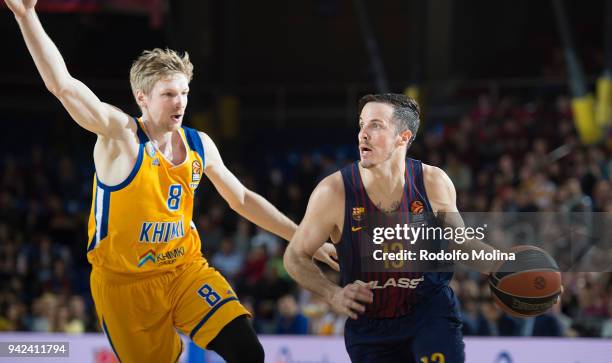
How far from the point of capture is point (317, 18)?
2150cm

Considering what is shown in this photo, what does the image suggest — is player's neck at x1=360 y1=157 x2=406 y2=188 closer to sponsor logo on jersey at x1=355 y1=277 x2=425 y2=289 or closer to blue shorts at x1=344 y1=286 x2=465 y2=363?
sponsor logo on jersey at x1=355 y1=277 x2=425 y2=289

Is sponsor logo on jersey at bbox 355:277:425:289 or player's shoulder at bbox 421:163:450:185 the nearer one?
sponsor logo on jersey at bbox 355:277:425:289

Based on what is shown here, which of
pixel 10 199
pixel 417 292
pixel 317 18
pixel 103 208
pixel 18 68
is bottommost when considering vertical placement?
pixel 417 292

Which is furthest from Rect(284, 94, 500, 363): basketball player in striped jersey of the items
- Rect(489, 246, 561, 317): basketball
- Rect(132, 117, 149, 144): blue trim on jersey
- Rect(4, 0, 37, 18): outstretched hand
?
Rect(4, 0, 37, 18): outstretched hand

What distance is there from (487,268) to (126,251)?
1905 millimetres

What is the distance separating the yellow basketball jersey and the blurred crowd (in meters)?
5.03

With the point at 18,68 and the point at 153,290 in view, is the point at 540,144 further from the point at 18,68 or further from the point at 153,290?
the point at 18,68

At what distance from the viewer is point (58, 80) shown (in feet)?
14.9

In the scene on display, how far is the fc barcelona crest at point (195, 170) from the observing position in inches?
191

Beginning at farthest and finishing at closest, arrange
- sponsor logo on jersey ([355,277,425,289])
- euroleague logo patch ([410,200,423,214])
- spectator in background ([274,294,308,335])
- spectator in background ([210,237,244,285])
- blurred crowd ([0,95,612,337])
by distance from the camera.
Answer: spectator in background ([210,237,244,285]) → spectator in background ([274,294,308,335]) → blurred crowd ([0,95,612,337]) → euroleague logo patch ([410,200,423,214]) → sponsor logo on jersey ([355,277,425,289])

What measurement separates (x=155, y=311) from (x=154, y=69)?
4.24ft

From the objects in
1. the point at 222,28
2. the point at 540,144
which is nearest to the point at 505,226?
the point at 540,144

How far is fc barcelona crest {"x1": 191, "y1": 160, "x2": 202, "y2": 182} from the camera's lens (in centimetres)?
485

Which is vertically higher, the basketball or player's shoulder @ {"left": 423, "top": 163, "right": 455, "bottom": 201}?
player's shoulder @ {"left": 423, "top": 163, "right": 455, "bottom": 201}
